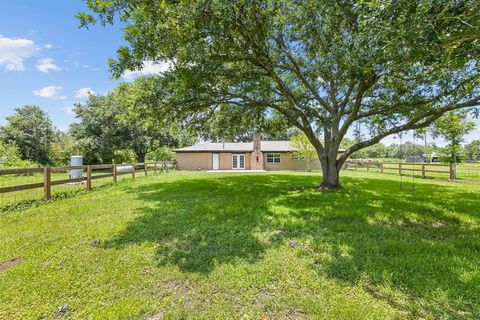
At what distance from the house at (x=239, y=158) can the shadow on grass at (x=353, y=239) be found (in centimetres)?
1775

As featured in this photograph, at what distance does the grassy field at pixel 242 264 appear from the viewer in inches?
94.0

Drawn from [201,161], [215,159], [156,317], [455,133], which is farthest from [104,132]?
[455,133]

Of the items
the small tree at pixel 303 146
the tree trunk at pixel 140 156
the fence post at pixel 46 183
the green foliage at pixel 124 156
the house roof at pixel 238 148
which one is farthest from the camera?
the tree trunk at pixel 140 156

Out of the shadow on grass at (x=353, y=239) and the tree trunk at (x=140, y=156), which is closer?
the shadow on grass at (x=353, y=239)

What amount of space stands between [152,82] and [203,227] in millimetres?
6487

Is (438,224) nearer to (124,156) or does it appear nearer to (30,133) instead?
(124,156)

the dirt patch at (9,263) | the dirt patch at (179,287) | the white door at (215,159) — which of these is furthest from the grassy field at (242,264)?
the white door at (215,159)

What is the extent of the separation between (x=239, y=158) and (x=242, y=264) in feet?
72.0

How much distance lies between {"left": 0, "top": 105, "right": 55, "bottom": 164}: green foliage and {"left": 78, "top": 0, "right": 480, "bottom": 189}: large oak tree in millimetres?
25364

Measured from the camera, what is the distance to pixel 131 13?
5336mm

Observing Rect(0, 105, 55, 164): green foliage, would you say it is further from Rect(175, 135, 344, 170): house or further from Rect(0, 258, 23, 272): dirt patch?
Rect(0, 258, 23, 272): dirt patch

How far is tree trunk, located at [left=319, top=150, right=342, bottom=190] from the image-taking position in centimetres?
938

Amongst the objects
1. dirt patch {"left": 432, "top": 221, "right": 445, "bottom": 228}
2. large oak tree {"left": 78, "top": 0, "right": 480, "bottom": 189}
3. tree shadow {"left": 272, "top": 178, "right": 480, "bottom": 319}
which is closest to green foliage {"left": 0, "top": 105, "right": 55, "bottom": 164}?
large oak tree {"left": 78, "top": 0, "right": 480, "bottom": 189}

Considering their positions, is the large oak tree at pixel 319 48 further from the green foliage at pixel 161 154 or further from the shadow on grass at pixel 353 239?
the green foliage at pixel 161 154
